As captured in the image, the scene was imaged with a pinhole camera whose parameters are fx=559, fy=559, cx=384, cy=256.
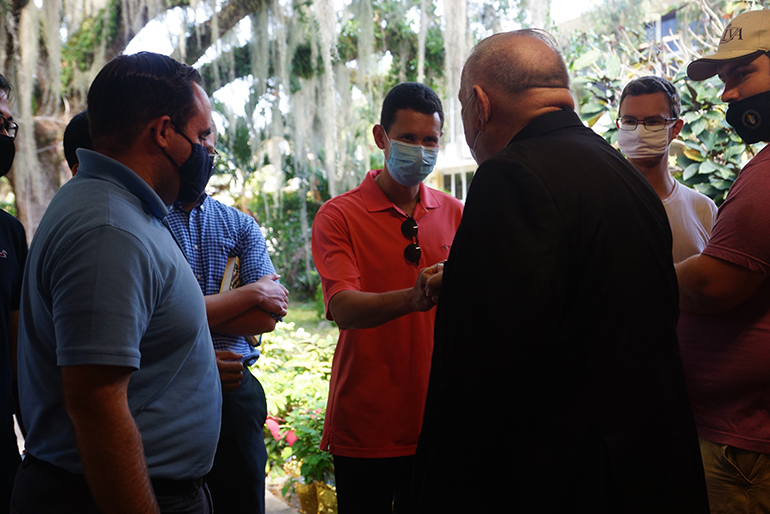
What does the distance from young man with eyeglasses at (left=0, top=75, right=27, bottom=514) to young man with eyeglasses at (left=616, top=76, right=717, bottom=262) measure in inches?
87.6

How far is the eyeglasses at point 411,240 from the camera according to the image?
6.23 ft

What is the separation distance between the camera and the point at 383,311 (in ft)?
5.42

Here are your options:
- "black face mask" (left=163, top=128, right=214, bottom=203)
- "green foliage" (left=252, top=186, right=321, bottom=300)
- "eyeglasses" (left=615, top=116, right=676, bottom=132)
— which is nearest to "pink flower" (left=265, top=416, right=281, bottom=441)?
"black face mask" (left=163, top=128, right=214, bottom=203)

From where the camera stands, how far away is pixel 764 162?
1479 mm

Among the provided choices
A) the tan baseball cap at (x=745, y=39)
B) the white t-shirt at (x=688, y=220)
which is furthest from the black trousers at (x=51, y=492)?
the tan baseball cap at (x=745, y=39)

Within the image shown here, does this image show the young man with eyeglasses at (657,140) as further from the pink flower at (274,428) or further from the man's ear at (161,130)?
the pink flower at (274,428)

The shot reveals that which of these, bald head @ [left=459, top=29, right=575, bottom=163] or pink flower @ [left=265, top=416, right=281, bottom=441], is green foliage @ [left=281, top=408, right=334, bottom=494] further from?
bald head @ [left=459, top=29, right=575, bottom=163]

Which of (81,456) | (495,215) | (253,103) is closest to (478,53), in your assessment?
(495,215)

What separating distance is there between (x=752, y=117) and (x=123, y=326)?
5.74 ft

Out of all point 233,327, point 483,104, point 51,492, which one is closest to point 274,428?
point 233,327

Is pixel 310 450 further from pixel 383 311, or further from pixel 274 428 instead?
pixel 383 311

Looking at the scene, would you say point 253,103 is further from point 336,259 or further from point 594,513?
point 594,513

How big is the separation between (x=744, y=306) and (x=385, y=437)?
1099 mm

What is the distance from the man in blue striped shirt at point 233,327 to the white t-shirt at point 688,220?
1405 mm
